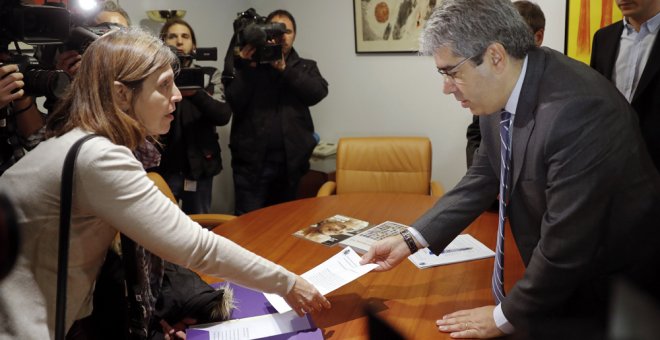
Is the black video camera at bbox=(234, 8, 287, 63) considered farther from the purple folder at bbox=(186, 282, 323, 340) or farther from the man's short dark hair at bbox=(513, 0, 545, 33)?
the purple folder at bbox=(186, 282, 323, 340)

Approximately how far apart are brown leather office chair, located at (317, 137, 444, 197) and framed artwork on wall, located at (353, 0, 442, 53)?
0.91 metres

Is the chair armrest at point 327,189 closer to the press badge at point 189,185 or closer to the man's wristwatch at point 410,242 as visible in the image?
the press badge at point 189,185

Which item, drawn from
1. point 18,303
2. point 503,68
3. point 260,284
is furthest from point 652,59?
point 18,303

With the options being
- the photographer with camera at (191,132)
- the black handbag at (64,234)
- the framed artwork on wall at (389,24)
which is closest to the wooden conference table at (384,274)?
the black handbag at (64,234)

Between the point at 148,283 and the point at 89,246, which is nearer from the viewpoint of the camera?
the point at 89,246

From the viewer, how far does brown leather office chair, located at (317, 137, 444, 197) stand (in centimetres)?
323

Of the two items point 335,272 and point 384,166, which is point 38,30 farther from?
point 384,166

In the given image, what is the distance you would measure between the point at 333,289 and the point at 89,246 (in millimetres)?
678

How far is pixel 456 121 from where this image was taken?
3.88 metres

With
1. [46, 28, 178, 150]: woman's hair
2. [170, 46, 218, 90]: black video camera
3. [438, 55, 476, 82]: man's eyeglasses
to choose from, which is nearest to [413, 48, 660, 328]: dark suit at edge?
[438, 55, 476, 82]: man's eyeglasses

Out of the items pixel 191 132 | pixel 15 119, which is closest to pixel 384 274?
pixel 15 119

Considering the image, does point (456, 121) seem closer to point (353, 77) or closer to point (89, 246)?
point (353, 77)

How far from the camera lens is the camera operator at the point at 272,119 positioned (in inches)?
128

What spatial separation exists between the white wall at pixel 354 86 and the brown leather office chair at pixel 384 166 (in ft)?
2.42
